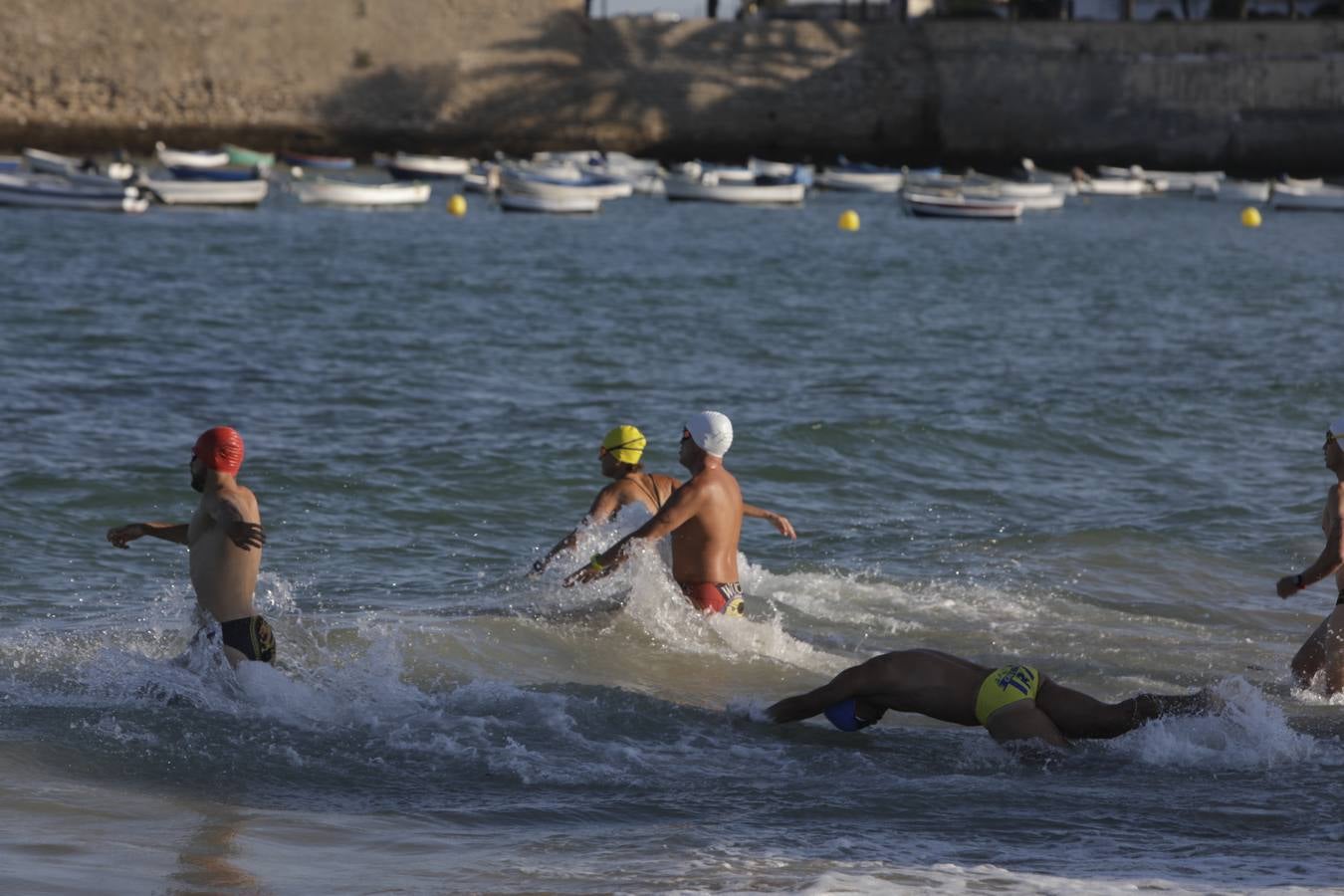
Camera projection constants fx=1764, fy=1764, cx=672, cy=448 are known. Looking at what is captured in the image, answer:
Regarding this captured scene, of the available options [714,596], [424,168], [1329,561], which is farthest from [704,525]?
[424,168]

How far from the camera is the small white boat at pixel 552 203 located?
Answer: 44219 millimetres

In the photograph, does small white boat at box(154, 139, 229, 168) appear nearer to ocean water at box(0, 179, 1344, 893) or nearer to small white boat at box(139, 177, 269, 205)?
small white boat at box(139, 177, 269, 205)

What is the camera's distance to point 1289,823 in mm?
6164

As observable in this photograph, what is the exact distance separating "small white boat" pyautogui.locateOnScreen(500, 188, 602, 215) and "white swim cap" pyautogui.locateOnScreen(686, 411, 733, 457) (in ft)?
119

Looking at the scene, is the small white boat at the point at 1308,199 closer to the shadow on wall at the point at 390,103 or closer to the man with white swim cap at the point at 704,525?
the shadow on wall at the point at 390,103

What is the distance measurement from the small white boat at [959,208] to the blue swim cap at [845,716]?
39812mm

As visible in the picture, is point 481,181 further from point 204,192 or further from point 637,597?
point 637,597

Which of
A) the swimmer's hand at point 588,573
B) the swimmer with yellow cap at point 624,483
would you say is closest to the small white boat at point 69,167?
the swimmer with yellow cap at point 624,483

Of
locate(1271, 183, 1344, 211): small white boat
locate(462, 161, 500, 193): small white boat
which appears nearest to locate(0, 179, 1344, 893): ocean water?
locate(462, 161, 500, 193): small white boat

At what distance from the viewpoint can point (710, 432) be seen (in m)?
8.37

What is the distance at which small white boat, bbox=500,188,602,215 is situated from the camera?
1741 inches

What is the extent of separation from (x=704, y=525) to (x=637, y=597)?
75 centimetres

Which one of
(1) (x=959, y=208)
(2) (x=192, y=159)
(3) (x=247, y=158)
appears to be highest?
(3) (x=247, y=158)

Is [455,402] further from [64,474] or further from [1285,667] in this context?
[1285,667]
